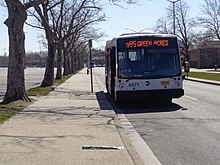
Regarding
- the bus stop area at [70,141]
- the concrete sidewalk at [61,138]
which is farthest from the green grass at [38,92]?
the bus stop area at [70,141]

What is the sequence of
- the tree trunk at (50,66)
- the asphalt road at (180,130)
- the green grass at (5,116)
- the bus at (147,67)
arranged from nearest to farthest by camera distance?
the asphalt road at (180,130), the green grass at (5,116), the bus at (147,67), the tree trunk at (50,66)

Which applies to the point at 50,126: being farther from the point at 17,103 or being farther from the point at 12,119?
the point at 17,103

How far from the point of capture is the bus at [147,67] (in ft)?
55.7

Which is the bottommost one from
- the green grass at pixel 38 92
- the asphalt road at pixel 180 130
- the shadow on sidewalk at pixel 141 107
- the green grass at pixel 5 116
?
the shadow on sidewalk at pixel 141 107

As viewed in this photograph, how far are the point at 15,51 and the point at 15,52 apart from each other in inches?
1.5

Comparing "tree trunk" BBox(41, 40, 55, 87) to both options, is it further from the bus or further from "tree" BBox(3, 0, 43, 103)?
the bus

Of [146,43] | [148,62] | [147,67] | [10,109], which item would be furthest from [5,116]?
[146,43]

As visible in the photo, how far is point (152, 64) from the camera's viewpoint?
1719cm

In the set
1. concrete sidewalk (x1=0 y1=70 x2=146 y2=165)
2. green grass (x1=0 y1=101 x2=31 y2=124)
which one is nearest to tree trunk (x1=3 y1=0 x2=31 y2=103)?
green grass (x1=0 y1=101 x2=31 y2=124)

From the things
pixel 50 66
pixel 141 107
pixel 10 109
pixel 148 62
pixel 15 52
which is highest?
pixel 15 52

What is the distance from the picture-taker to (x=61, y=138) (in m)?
9.66

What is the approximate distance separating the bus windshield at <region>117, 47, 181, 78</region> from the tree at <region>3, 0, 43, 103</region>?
3.74 m

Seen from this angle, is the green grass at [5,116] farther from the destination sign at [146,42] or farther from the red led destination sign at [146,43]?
the red led destination sign at [146,43]

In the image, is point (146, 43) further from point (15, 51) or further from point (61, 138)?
point (61, 138)
